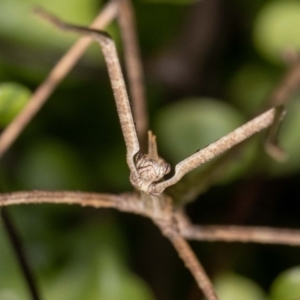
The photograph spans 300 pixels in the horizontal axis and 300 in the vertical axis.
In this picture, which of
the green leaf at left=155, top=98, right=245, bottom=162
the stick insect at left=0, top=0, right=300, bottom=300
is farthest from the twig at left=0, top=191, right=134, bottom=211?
the green leaf at left=155, top=98, right=245, bottom=162

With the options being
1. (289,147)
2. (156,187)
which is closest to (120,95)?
(156,187)

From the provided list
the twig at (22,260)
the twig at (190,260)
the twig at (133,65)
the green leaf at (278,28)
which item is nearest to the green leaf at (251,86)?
the green leaf at (278,28)

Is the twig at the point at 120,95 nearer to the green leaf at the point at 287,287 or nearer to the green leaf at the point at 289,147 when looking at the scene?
the green leaf at the point at 287,287

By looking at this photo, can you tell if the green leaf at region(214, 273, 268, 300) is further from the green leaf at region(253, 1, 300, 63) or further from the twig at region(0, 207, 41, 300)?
the green leaf at region(253, 1, 300, 63)

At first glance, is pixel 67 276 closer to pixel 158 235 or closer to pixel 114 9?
pixel 158 235

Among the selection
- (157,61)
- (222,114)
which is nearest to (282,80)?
(222,114)
